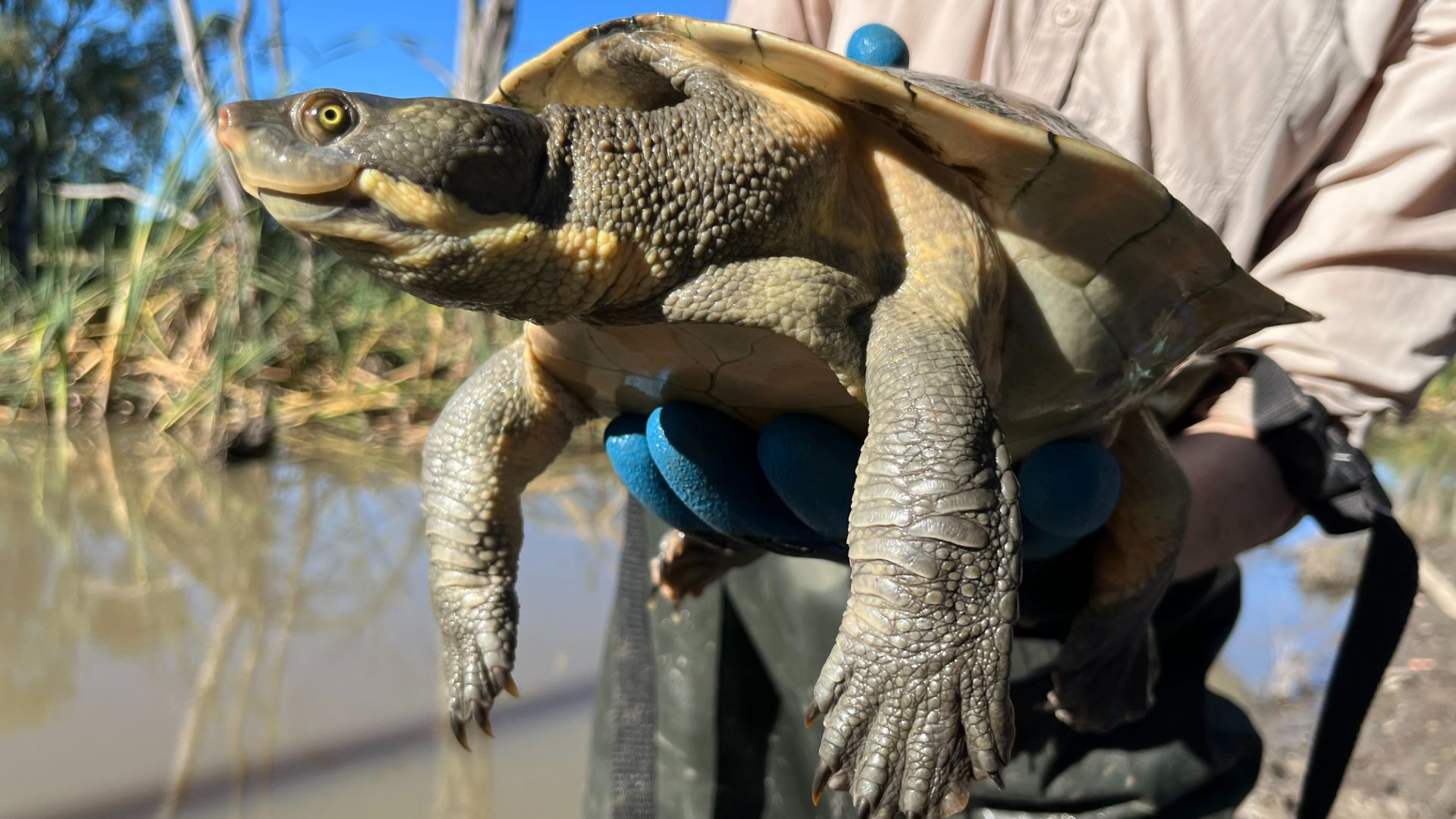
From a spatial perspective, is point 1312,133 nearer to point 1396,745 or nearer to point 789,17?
point 789,17

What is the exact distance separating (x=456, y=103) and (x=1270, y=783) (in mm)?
1813

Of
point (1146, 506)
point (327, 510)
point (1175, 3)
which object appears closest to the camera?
point (1146, 506)

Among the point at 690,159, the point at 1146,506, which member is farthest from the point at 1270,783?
the point at 690,159

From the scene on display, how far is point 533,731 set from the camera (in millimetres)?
1536

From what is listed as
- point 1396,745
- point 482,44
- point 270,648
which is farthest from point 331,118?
point 482,44

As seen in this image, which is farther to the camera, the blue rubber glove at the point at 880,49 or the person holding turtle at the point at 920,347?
the blue rubber glove at the point at 880,49

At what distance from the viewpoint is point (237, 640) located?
1.61 m

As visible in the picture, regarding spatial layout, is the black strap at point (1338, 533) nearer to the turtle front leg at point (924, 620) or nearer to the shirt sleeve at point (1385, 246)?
the shirt sleeve at point (1385, 246)

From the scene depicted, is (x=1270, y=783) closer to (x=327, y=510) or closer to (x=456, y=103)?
(x=456, y=103)

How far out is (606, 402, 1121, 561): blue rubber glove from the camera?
804 millimetres

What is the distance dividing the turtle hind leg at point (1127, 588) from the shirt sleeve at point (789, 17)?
0.77 meters

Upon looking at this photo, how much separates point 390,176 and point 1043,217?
0.54 m

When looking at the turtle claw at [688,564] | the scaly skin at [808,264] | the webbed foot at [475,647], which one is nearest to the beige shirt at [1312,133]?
the scaly skin at [808,264]

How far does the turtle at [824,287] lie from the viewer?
2.05 ft
